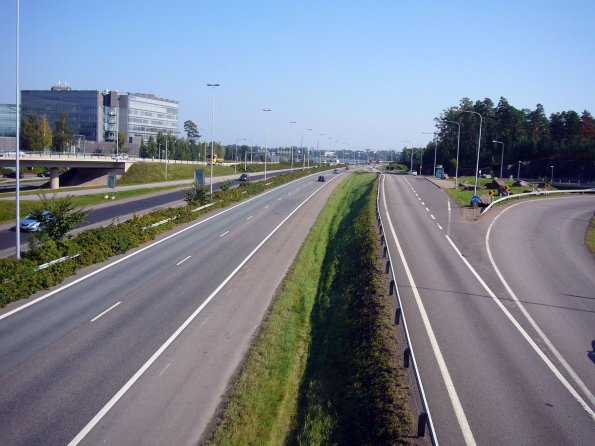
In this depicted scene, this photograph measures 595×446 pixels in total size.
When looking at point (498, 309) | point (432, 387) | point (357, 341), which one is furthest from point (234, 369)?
point (498, 309)

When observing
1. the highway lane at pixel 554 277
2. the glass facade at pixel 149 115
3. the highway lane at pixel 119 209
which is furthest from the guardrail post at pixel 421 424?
the glass facade at pixel 149 115

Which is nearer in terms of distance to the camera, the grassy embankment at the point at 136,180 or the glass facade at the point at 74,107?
the grassy embankment at the point at 136,180

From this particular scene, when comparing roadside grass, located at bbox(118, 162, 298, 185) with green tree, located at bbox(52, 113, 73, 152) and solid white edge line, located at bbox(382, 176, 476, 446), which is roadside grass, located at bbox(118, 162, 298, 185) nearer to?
green tree, located at bbox(52, 113, 73, 152)

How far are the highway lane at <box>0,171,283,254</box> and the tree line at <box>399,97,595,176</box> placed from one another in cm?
5616

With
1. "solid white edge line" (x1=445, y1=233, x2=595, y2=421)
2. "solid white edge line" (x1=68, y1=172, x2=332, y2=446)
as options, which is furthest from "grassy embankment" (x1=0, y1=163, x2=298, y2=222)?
"solid white edge line" (x1=445, y1=233, x2=595, y2=421)

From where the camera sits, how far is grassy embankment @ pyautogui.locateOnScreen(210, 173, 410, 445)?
1160 cm

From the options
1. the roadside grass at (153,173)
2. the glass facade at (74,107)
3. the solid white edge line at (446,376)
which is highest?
the glass facade at (74,107)

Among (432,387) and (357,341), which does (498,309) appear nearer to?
(357,341)

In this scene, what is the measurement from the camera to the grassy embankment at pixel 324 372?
11.6 metres

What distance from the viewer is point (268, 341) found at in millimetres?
17219

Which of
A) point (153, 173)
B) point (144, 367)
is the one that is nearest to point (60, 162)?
point (153, 173)

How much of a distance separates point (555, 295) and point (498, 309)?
10.8ft

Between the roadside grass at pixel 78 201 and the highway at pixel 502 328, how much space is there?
1988 centimetres

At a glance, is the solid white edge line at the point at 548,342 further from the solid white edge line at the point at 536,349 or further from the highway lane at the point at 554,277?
the solid white edge line at the point at 536,349
